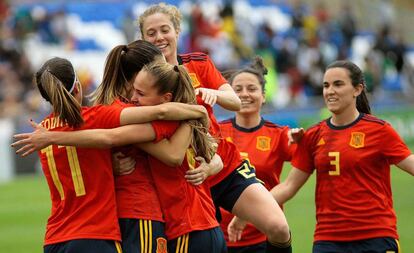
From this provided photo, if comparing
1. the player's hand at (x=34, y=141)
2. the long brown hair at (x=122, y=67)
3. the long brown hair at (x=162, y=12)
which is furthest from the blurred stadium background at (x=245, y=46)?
the player's hand at (x=34, y=141)

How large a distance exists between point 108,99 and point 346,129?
2.32m

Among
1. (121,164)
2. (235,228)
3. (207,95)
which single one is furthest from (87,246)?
(235,228)

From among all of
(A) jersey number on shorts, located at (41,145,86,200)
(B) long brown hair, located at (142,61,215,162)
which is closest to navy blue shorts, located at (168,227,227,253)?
(B) long brown hair, located at (142,61,215,162)

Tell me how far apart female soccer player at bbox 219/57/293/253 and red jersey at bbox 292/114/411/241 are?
68 cm

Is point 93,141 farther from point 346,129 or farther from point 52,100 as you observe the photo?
point 346,129

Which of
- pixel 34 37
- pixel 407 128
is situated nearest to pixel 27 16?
pixel 34 37

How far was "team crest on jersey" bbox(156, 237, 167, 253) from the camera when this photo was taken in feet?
19.8

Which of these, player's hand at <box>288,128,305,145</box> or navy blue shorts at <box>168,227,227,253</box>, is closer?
navy blue shorts at <box>168,227,227,253</box>

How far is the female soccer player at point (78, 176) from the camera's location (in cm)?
583

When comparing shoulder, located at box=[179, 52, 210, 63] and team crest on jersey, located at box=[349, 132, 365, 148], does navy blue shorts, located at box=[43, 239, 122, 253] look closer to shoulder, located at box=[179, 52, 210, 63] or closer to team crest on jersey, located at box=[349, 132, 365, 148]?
shoulder, located at box=[179, 52, 210, 63]

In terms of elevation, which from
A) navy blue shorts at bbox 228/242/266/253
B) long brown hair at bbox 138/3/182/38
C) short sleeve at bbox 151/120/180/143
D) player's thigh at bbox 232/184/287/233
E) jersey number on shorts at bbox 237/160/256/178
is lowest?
navy blue shorts at bbox 228/242/266/253

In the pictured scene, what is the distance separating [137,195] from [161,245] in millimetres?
344

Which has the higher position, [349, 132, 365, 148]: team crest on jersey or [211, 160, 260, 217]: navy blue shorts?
[349, 132, 365, 148]: team crest on jersey

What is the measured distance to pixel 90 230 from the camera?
582cm
